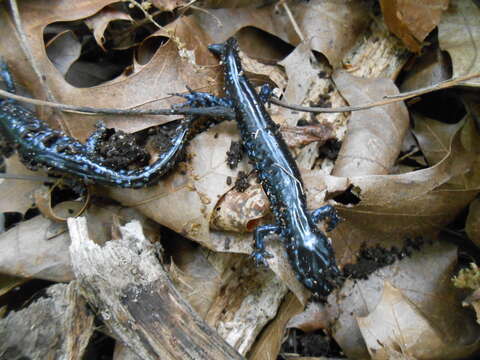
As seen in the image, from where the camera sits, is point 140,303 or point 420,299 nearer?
point 140,303

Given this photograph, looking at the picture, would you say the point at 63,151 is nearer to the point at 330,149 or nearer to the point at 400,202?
the point at 330,149

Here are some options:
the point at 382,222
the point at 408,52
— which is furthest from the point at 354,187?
the point at 408,52

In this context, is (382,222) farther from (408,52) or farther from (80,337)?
(80,337)

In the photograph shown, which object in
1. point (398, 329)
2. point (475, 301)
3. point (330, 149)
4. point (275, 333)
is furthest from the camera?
point (330, 149)

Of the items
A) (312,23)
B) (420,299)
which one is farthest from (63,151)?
(420,299)

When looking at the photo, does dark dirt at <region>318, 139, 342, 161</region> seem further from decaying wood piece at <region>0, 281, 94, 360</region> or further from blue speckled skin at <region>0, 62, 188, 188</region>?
decaying wood piece at <region>0, 281, 94, 360</region>

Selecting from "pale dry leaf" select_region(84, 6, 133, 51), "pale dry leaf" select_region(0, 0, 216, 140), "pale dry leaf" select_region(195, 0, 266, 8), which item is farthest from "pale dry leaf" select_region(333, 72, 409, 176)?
"pale dry leaf" select_region(84, 6, 133, 51)
